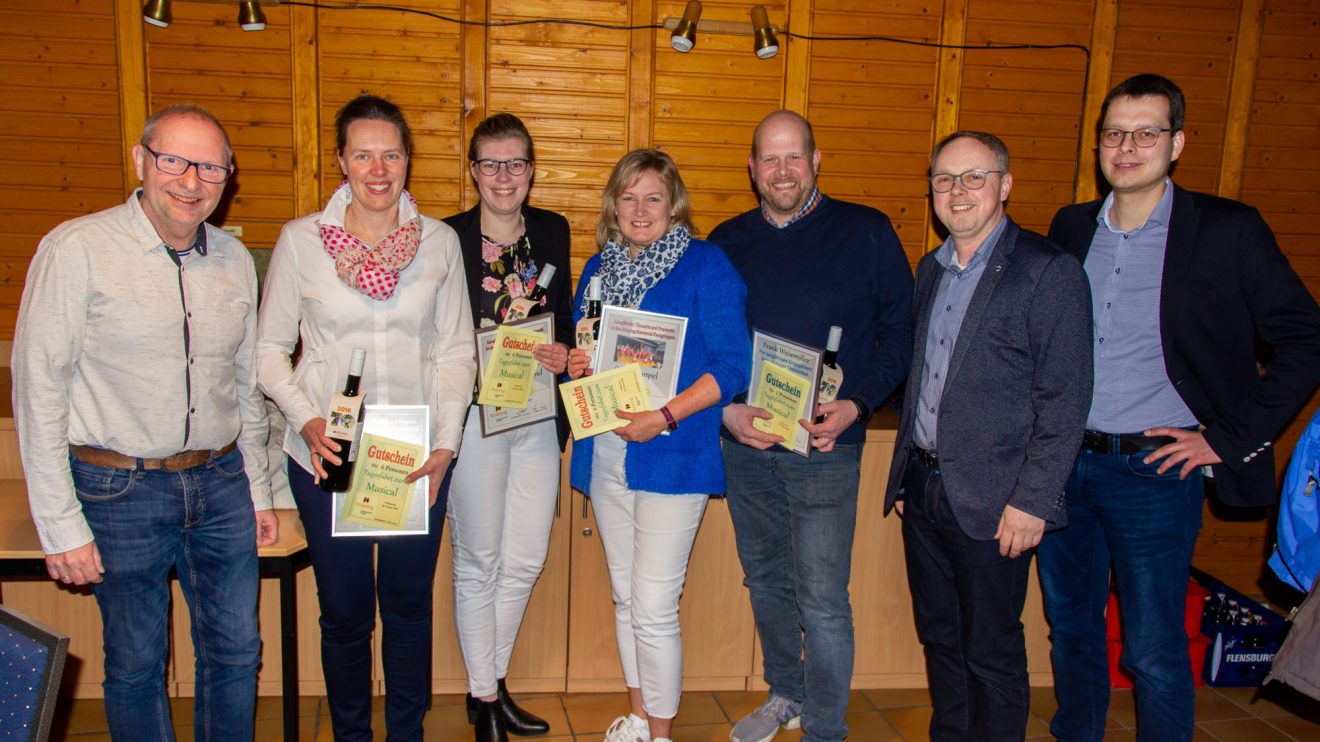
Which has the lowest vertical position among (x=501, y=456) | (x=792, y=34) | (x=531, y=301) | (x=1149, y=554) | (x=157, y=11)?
(x=1149, y=554)

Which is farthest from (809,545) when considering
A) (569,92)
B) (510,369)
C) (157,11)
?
(157,11)

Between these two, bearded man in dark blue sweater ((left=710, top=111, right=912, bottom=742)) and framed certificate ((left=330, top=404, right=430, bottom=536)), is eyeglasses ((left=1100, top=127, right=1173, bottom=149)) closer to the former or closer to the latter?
bearded man in dark blue sweater ((left=710, top=111, right=912, bottom=742))

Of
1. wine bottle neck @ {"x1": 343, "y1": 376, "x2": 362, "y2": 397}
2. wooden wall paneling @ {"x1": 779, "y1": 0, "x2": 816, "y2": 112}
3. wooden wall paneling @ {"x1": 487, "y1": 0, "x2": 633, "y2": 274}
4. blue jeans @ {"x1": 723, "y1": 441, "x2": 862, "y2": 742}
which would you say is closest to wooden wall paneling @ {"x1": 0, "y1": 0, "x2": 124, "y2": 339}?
wooden wall paneling @ {"x1": 487, "y1": 0, "x2": 633, "y2": 274}

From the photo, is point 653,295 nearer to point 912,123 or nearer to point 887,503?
point 887,503

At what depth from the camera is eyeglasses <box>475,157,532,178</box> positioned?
2.49 metres

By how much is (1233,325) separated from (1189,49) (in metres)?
3.02

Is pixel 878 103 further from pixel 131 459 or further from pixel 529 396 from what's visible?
pixel 131 459

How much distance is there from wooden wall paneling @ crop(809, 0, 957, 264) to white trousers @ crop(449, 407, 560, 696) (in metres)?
2.63

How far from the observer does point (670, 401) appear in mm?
2432

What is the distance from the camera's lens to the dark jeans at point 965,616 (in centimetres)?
228

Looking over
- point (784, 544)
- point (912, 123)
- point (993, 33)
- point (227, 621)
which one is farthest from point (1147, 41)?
point (227, 621)

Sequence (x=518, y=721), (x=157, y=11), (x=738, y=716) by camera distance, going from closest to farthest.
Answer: (x=518, y=721), (x=738, y=716), (x=157, y=11)

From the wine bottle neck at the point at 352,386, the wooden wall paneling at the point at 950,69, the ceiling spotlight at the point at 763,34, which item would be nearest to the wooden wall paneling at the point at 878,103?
the wooden wall paneling at the point at 950,69

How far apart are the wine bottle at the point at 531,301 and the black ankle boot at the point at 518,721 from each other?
50.8 inches
